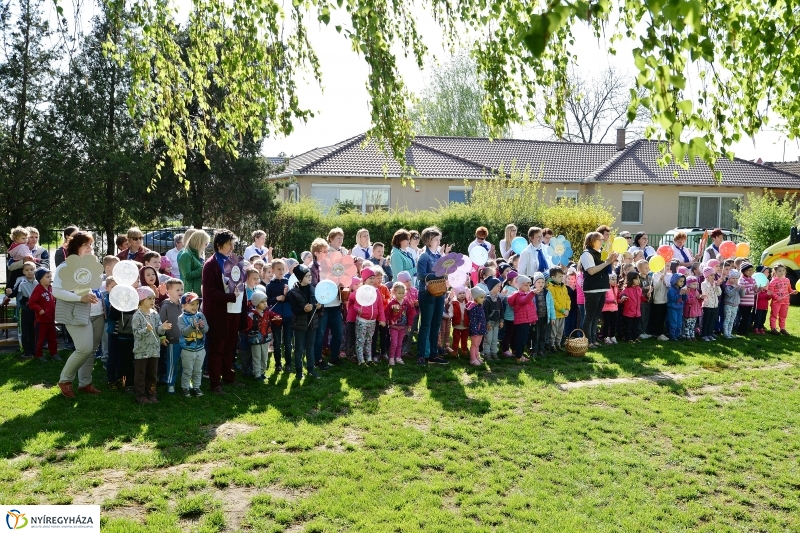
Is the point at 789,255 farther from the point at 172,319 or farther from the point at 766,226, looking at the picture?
the point at 172,319

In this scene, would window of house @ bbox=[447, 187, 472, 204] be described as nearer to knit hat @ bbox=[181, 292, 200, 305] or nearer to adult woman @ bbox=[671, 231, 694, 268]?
adult woman @ bbox=[671, 231, 694, 268]

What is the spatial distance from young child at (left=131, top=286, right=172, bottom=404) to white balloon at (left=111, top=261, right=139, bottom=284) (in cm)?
26

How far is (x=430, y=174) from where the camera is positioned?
26.7m

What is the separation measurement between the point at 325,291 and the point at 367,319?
1.00 meters

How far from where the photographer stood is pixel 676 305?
36.1 feet

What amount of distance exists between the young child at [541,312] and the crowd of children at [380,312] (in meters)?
0.02

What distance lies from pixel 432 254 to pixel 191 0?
439 cm

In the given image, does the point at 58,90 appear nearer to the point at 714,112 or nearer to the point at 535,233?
the point at 535,233

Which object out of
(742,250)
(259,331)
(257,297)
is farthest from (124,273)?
(742,250)

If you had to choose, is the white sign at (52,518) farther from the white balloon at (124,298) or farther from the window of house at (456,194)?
the window of house at (456,194)

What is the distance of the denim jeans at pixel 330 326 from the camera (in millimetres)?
8344

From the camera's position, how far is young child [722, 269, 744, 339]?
451 inches

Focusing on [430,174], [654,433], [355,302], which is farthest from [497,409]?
[430,174]

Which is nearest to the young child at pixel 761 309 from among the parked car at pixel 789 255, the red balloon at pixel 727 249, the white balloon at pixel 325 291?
the red balloon at pixel 727 249
